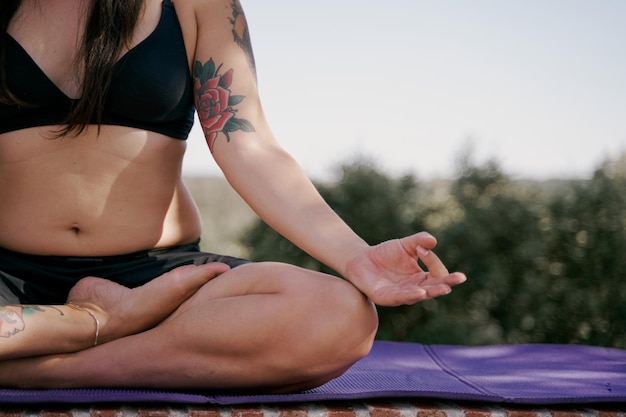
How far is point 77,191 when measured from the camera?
76.4 inches

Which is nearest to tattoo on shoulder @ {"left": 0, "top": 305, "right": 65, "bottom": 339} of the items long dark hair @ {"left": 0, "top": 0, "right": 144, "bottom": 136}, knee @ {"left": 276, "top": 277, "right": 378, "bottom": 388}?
long dark hair @ {"left": 0, "top": 0, "right": 144, "bottom": 136}

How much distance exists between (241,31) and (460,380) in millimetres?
1317

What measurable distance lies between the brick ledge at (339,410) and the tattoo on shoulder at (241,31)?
1.07 m

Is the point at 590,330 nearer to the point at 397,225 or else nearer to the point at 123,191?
the point at 397,225

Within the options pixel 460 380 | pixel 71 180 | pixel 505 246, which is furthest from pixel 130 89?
pixel 505 246

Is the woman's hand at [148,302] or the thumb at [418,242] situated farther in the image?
the woman's hand at [148,302]

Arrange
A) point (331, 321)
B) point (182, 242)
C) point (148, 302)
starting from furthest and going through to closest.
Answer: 1. point (182, 242)
2. point (148, 302)
3. point (331, 321)

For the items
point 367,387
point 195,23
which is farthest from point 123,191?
point 367,387

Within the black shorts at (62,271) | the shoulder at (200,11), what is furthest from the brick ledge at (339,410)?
the shoulder at (200,11)

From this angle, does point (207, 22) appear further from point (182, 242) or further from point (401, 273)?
point (401, 273)

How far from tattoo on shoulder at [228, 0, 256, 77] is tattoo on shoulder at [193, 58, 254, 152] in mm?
113

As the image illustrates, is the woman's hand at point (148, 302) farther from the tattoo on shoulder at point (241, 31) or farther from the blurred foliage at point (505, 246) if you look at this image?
the blurred foliage at point (505, 246)

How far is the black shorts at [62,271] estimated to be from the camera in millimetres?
1926

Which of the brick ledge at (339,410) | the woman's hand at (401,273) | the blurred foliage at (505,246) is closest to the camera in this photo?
the woman's hand at (401,273)
